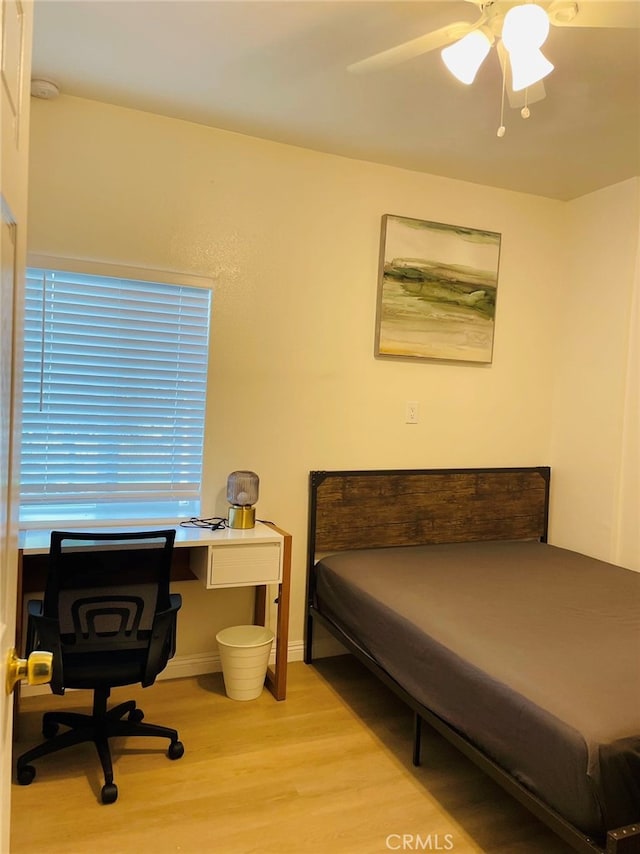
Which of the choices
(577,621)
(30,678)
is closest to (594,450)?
(577,621)

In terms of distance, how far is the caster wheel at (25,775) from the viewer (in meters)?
2.20

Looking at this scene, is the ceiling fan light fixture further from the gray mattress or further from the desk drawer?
the desk drawer

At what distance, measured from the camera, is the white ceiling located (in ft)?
6.82

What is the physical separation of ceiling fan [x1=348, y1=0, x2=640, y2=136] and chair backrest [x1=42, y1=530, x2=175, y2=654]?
1.78 meters

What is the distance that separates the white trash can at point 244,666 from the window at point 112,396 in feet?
2.27

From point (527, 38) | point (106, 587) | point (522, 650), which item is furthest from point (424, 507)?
point (527, 38)

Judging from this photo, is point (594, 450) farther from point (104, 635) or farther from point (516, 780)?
point (104, 635)

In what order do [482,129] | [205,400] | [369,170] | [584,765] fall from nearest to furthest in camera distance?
[584,765] < [482,129] < [205,400] < [369,170]

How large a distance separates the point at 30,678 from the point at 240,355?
232 cm

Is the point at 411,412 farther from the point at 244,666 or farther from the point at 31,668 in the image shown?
the point at 31,668

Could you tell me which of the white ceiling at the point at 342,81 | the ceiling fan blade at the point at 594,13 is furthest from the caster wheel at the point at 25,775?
the ceiling fan blade at the point at 594,13

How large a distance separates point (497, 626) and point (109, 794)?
1.47 m

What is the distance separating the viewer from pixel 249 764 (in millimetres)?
2379

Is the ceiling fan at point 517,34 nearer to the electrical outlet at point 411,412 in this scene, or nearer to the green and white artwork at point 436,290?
the green and white artwork at point 436,290
